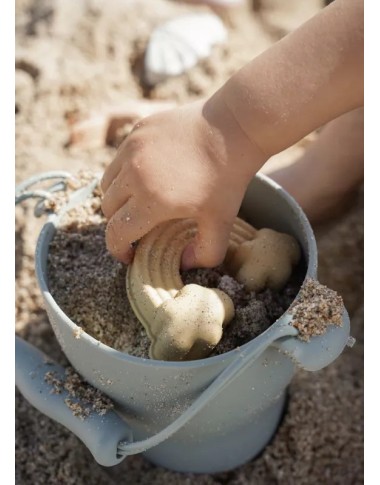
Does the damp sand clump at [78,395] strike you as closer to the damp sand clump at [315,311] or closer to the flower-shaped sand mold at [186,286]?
the flower-shaped sand mold at [186,286]

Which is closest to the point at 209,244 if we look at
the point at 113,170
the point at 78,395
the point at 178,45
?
the point at 113,170

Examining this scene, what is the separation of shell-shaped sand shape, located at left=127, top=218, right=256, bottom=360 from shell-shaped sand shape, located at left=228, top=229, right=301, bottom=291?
0.23ft

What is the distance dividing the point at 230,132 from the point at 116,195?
0.17 meters

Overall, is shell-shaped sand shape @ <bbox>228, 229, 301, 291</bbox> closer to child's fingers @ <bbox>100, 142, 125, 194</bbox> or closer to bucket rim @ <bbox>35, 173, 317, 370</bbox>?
bucket rim @ <bbox>35, 173, 317, 370</bbox>

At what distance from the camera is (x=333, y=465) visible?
1.05 metres

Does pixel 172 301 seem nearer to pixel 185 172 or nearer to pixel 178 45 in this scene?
pixel 185 172

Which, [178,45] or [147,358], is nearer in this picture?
[147,358]

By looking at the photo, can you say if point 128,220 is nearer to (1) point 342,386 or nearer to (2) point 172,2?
(1) point 342,386

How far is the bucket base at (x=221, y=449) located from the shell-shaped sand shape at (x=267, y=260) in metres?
0.19

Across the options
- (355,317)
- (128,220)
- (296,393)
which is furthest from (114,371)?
(355,317)

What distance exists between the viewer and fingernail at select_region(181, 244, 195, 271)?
2.94 ft

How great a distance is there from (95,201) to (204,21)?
852 millimetres

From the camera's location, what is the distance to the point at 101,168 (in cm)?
141

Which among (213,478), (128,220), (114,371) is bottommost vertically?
(213,478)
